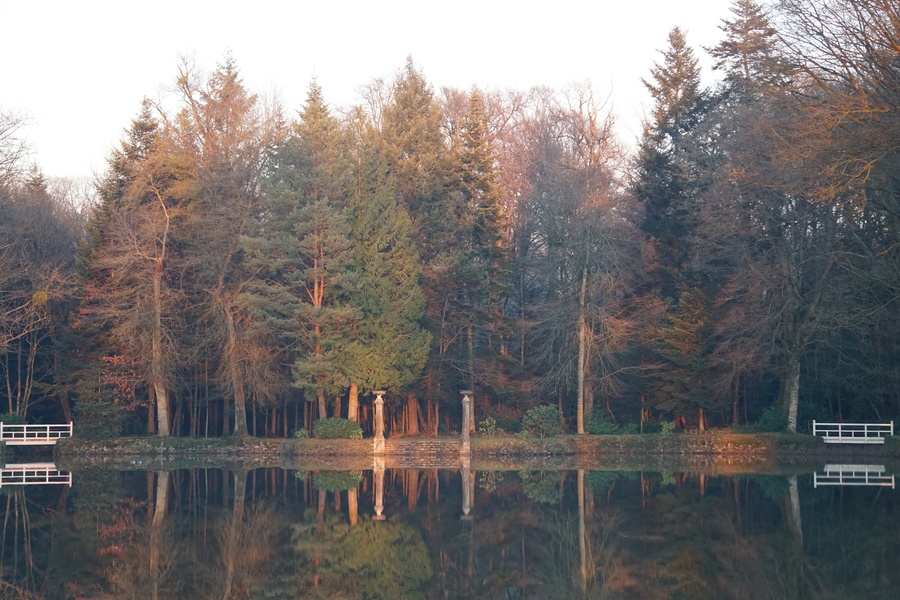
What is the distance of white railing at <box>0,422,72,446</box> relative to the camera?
37841 mm

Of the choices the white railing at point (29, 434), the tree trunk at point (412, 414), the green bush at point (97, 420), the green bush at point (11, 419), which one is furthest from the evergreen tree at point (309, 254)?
the green bush at point (11, 419)

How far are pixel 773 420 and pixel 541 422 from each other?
30.0ft

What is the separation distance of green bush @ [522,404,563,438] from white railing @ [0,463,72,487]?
655 inches

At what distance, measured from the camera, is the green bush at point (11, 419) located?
39.4 meters

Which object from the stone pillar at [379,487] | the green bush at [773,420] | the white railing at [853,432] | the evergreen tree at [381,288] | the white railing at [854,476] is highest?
the evergreen tree at [381,288]

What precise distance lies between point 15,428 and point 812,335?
106ft

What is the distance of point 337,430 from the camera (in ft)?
121

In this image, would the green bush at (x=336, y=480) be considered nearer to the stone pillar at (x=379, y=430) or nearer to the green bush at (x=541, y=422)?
the stone pillar at (x=379, y=430)

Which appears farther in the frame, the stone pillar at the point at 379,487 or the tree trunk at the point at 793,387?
the tree trunk at the point at 793,387

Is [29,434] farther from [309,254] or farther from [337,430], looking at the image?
[309,254]

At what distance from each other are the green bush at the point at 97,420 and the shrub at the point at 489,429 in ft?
47.8

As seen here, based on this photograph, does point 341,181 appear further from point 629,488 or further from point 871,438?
point 871,438

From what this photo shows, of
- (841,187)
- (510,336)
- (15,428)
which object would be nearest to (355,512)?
(841,187)

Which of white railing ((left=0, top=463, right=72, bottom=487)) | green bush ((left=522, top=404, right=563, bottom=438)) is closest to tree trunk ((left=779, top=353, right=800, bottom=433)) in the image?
green bush ((left=522, top=404, right=563, bottom=438))
